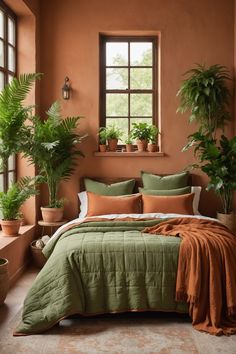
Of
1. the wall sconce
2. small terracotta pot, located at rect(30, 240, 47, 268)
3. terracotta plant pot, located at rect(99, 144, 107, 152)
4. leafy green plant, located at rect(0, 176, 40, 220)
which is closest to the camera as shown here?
leafy green plant, located at rect(0, 176, 40, 220)

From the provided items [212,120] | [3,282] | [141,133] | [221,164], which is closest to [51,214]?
[3,282]

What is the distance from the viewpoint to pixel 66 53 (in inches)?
211

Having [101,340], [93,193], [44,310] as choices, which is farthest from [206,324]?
[93,193]

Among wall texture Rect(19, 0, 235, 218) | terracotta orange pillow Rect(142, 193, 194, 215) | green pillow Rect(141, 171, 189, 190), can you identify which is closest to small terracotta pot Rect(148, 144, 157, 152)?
wall texture Rect(19, 0, 235, 218)

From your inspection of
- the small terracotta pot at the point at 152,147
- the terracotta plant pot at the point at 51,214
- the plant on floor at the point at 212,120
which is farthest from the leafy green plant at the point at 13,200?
the plant on floor at the point at 212,120

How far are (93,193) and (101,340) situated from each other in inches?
89.5

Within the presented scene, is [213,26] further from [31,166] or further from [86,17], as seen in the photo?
[31,166]

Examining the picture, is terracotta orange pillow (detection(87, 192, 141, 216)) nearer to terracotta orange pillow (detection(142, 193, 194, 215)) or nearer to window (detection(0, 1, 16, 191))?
terracotta orange pillow (detection(142, 193, 194, 215))

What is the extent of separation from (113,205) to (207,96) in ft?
5.85

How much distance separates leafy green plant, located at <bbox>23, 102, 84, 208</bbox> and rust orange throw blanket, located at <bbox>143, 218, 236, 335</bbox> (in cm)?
206

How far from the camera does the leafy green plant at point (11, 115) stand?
4141 mm

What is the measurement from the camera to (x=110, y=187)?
16.9ft

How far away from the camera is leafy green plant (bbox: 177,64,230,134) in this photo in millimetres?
4973

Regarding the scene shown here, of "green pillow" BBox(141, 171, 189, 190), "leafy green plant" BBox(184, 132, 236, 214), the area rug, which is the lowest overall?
the area rug
